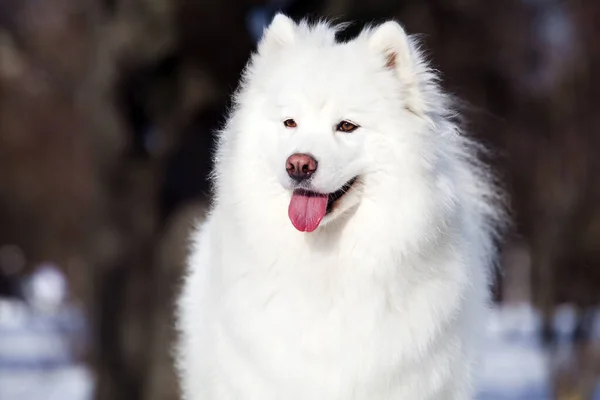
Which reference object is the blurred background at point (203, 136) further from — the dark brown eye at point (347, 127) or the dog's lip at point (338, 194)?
the dark brown eye at point (347, 127)

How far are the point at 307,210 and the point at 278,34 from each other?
A: 3.46ft

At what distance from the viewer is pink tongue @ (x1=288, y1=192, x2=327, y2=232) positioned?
170 inches

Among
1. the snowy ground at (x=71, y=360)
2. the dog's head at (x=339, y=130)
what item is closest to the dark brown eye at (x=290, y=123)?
the dog's head at (x=339, y=130)

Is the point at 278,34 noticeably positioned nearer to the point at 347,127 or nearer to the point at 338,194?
the point at 347,127

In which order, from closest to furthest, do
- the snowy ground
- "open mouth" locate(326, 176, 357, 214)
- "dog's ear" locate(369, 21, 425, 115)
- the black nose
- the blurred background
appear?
the black nose → "open mouth" locate(326, 176, 357, 214) → "dog's ear" locate(369, 21, 425, 115) → the blurred background → the snowy ground

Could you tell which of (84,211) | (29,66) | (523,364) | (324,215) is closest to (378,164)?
(324,215)

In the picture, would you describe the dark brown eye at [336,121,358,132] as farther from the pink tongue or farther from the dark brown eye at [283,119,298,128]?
the pink tongue

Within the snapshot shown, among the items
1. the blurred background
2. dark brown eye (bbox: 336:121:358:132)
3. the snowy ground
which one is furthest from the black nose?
the snowy ground

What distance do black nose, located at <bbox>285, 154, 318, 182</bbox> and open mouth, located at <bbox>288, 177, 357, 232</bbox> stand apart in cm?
16

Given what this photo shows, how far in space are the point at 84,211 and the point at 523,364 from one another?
55.8ft

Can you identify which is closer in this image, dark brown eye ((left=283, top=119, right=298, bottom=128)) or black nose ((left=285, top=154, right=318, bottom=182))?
black nose ((left=285, top=154, right=318, bottom=182))

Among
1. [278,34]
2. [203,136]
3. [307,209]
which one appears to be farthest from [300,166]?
[203,136]

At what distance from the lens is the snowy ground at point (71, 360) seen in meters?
15.4

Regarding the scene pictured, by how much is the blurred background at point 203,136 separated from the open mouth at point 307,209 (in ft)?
6.19
